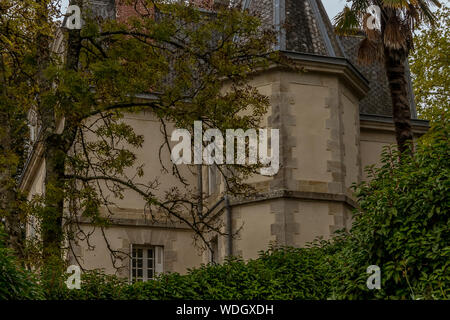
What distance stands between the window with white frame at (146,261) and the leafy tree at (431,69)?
14.1m

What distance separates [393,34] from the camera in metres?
22.1

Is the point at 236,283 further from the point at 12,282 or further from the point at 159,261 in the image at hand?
the point at 159,261

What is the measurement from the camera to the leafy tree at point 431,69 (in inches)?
1404

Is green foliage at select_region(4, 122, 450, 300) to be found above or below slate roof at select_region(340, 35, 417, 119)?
below

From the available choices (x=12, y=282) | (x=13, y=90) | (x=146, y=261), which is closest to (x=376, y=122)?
(x=146, y=261)

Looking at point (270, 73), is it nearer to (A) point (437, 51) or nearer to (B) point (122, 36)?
(B) point (122, 36)

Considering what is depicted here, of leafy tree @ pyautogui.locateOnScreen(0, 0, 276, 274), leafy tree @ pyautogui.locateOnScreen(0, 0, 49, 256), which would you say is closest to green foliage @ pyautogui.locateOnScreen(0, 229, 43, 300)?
leafy tree @ pyautogui.locateOnScreen(0, 0, 49, 256)

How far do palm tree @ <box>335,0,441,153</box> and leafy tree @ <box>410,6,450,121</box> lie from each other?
40.1ft

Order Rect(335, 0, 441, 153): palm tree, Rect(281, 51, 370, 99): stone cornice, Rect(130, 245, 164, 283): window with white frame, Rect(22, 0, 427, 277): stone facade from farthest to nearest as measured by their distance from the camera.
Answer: Rect(130, 245, 164, 283): window with white frame
Rect(281, 51, 370, 99): stone cornice
Rect(22, 0, 427, 277): stone facade
Rect(335, 0, 441, 153): palm tree

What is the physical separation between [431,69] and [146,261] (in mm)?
16519

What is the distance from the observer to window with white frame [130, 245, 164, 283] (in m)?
25.2

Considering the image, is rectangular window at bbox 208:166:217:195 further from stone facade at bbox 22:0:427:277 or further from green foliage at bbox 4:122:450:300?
green foliage at bbox 4:122:450:300

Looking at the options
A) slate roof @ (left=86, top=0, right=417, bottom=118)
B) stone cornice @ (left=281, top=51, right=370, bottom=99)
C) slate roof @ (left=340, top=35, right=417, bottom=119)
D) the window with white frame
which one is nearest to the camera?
stone cornice @ (left=281, top=51, right=370, bottom=99)
